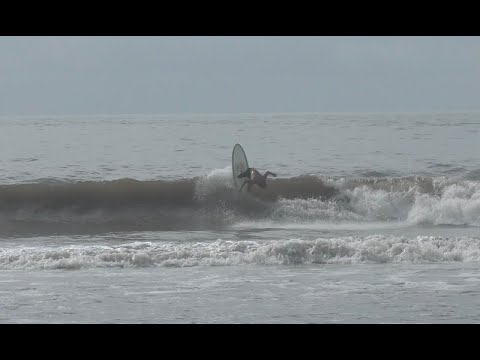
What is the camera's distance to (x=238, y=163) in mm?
18109

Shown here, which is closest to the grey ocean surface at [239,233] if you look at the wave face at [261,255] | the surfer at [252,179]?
the wave face at [261,255]

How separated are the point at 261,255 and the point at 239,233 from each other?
3734 millimetres

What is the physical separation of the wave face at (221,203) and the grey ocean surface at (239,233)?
5 centimetres

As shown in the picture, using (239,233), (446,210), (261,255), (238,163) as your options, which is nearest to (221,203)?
(238,163)

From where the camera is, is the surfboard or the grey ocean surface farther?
the surfboard

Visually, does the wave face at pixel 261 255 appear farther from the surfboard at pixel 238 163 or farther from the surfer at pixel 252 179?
the surfboard at pixel 238 163

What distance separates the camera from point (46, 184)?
19.7 metres

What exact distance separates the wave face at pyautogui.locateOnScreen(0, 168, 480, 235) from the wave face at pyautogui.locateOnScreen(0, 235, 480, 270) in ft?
14.6

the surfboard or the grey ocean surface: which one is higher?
the surfboard

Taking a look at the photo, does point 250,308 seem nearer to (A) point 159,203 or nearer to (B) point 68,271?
(B) point 68,271

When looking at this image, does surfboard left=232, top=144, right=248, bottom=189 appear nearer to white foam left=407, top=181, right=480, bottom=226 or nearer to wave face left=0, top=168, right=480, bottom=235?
wave face left=0, top=168, right=480, bottom=235

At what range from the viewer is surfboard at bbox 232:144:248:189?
1781 cm

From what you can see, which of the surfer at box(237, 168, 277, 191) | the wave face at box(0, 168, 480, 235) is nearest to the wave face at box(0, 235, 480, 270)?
the wave face at box(0, 168, 480, 235)
